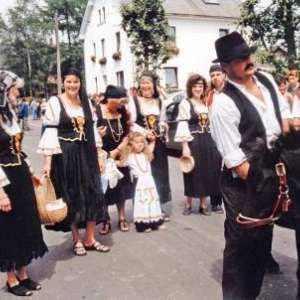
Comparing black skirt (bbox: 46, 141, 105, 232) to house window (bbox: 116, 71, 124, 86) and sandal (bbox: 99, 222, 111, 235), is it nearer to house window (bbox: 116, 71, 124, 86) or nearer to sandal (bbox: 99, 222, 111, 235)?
sandal (bbox: 99, 222, 111, 235)

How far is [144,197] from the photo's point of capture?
19.0 feet

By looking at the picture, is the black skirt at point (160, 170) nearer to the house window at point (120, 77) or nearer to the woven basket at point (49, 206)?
the woven basket at point (49, 206)

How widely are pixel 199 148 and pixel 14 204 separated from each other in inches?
114

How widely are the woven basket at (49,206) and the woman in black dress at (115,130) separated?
1.25 meters

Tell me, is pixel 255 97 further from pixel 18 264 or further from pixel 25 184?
pixel 18 264

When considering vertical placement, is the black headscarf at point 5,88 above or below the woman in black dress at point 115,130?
above

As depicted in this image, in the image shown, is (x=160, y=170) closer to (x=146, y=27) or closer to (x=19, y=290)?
(x=19, y=290)

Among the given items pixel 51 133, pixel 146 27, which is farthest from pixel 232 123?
pixel 146 27

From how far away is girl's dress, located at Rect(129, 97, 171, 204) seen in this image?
5.91m

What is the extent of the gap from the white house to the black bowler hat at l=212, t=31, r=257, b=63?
2743cm

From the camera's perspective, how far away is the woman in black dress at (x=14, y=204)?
3.87m

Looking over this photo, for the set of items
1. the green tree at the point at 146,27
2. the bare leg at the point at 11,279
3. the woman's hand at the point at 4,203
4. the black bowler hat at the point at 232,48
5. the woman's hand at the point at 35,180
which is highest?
the green tree at the point at 146,27

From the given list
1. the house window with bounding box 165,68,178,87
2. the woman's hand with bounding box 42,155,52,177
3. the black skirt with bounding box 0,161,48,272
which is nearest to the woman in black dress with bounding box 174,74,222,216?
the woman's hand with bounding box 42,155,52,177

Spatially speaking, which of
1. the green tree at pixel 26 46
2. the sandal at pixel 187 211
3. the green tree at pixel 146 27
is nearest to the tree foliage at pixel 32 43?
the green tree at pixel 26 46
